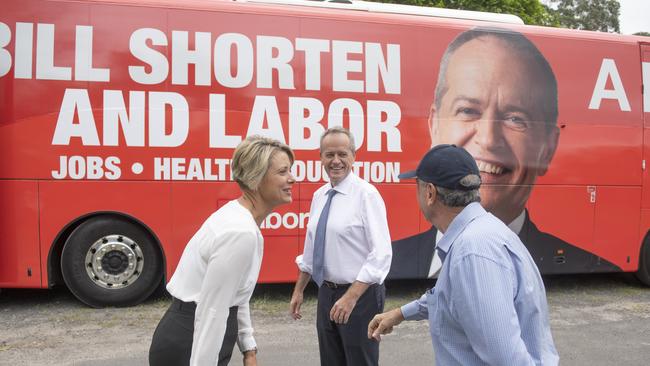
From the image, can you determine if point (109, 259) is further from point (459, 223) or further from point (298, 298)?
point (459, 223)

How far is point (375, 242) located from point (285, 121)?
148 inches

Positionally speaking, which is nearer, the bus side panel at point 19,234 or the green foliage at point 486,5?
the bus side panel at point 19,234

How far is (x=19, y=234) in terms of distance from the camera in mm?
6047

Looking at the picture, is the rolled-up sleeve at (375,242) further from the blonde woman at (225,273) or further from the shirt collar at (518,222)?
the shirt collar at (518,222)

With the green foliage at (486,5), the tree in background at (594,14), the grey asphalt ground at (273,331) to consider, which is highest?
the tree in background at (594,14)

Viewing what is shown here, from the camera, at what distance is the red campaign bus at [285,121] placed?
6059 mm

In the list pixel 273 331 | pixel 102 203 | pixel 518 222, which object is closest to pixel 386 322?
pixel 273 331

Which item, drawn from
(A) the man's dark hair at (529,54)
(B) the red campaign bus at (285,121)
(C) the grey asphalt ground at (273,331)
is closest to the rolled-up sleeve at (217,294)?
(C) the grey asphalt ground at (273,331)

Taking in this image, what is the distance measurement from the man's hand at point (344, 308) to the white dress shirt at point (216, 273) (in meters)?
0.93

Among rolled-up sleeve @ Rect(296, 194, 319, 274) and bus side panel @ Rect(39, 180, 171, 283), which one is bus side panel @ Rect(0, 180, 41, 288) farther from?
rolled-up sleeve @ Rect(296, 194, 319, 274)

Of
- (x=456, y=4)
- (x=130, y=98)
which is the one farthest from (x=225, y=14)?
(x=456, y=4)

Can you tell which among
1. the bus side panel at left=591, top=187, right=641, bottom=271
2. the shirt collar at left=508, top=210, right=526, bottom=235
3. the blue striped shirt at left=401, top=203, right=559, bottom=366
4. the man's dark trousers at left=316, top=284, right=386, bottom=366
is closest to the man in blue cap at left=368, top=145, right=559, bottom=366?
the blue striped shirt at left=401, top=203, right=559, bottom=366

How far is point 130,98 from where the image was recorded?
6.19 metres

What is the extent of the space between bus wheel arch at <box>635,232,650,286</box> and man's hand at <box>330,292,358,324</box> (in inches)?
261
